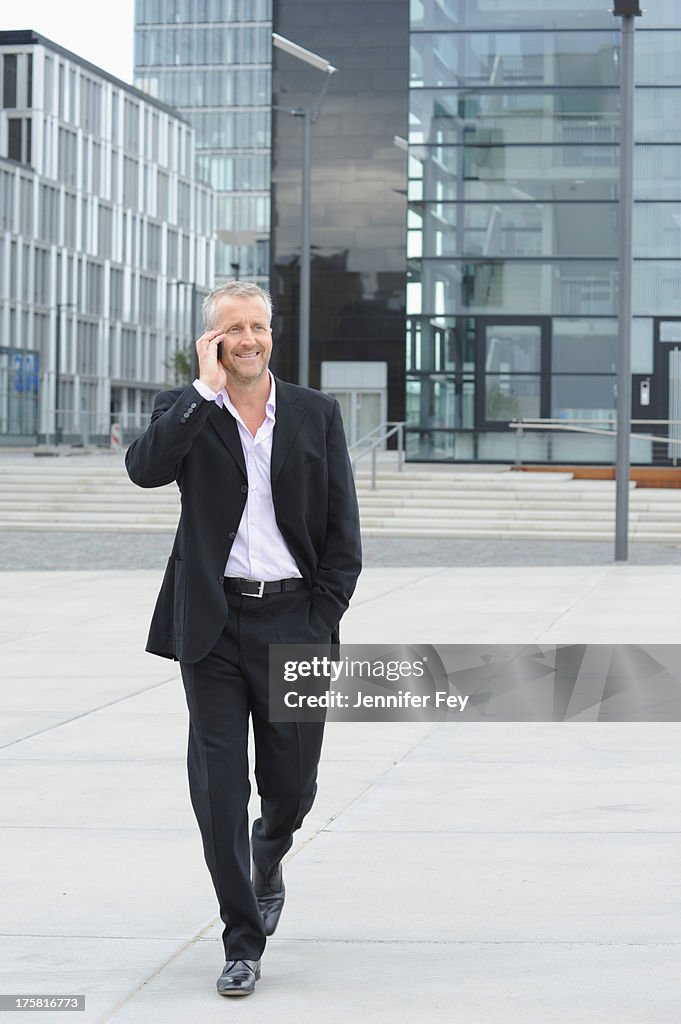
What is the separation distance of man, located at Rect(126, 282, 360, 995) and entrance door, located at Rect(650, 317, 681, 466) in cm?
3107

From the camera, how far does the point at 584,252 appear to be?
3666 cm

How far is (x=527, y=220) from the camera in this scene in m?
36.5

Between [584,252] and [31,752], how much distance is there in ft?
101

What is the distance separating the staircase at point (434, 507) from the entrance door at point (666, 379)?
5642mm

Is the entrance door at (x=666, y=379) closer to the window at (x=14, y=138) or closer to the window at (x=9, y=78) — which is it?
the window at (x=9, y=78)

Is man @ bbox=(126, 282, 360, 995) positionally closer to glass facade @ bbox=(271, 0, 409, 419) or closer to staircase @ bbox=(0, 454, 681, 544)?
staircase @ bbox=(0, 454, 681, 544)

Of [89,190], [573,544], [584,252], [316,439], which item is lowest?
[573,544]

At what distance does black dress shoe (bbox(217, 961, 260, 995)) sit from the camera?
400 cm

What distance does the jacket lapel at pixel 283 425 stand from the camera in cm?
426

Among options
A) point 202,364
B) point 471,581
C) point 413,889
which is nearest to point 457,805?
point 413,889

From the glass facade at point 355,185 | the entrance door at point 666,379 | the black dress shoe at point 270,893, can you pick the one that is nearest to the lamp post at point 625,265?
the entrance door at point 666,379

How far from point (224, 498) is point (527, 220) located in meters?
33.2

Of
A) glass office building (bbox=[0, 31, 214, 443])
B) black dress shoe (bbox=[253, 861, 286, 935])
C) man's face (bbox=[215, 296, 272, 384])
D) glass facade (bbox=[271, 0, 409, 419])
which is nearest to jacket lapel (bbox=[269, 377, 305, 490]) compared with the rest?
man's face (bbox=[215, 296, 272, 384])

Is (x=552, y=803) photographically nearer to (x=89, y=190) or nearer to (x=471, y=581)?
(x=471, y=581)
